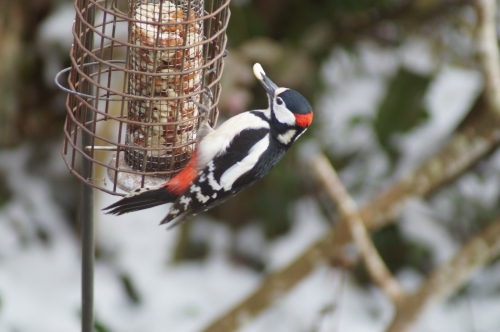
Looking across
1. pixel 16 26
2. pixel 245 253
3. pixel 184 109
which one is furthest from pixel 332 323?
pixel 16 26

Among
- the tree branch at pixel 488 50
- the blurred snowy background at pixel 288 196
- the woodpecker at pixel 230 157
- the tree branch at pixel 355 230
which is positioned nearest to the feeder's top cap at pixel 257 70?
the woodpecker at pixel 230 157

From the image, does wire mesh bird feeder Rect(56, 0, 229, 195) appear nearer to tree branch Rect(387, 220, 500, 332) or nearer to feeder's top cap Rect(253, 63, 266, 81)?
feeder's top cap Rect(253, 63, 266, 81)

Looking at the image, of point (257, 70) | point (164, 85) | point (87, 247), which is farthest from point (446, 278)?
point (87, 247)

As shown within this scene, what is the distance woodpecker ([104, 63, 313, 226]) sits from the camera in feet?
6.15

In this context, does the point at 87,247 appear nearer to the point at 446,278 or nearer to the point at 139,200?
the point at 139,200

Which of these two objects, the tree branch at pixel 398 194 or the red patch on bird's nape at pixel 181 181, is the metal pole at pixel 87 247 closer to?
the red patch on bird's nape at pixel 181 181

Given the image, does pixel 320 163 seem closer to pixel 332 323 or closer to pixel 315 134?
pixel 315 134

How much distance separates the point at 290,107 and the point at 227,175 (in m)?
0.29

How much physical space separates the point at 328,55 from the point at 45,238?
6.47 ft

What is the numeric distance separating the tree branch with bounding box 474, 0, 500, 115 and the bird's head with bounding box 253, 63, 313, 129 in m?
1.32

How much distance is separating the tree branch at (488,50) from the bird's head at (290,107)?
4.34 ft

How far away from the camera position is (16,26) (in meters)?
3.14

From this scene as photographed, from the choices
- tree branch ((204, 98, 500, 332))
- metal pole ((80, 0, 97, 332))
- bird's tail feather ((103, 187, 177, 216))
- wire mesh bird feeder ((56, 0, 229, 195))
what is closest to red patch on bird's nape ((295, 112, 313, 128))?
wire mesh bird feeder ((56, 0, 229, 195))

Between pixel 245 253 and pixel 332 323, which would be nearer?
pixel 332 323
